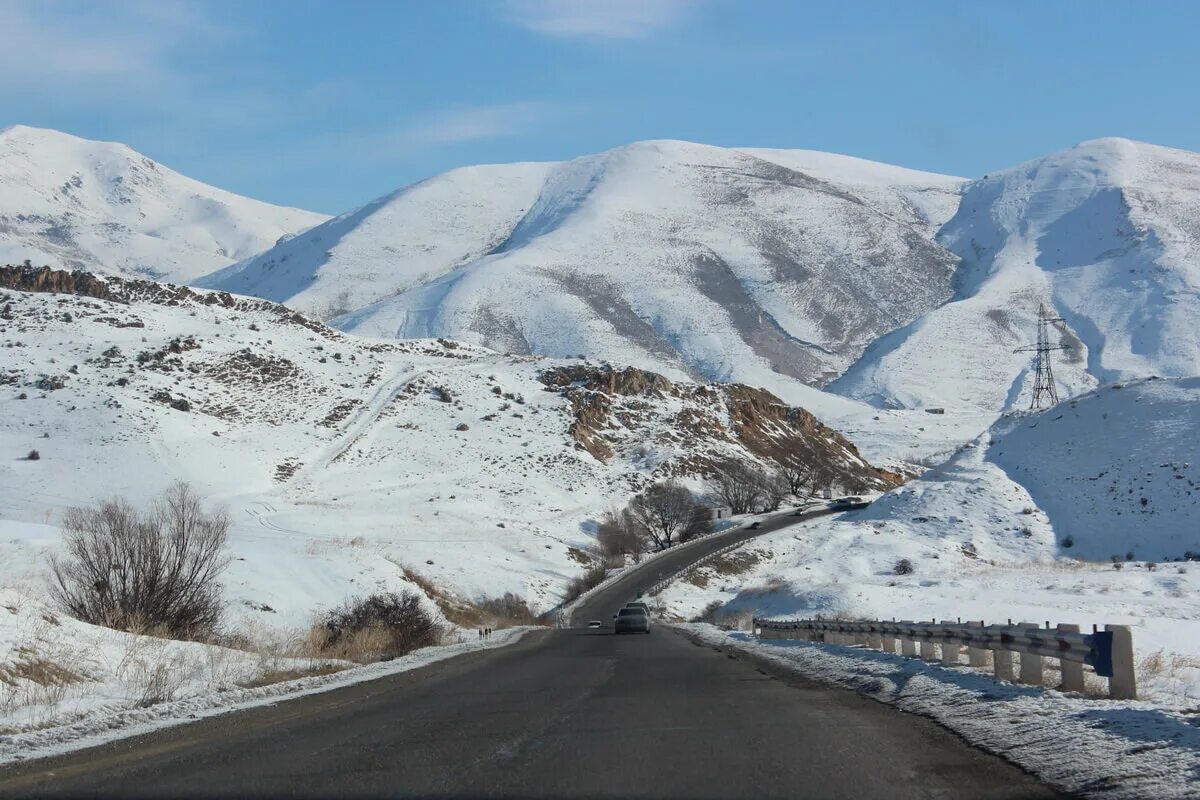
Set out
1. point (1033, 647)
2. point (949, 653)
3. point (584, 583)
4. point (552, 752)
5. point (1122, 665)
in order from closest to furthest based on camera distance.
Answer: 1. point (552, 752)
2. point (1122, 665)
3. point (1033, 647)
4. point (949, 653)
5. point (584, 583)

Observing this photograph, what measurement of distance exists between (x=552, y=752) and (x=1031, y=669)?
21.9 ft

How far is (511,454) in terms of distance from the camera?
10331cm

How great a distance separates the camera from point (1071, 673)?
12.8m

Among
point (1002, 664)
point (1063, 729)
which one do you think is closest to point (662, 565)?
point (1002, 664)

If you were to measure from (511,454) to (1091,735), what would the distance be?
9451 cm

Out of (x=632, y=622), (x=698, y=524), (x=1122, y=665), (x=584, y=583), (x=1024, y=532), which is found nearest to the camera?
(x=1122, y=665)

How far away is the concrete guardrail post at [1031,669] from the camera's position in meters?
13.8

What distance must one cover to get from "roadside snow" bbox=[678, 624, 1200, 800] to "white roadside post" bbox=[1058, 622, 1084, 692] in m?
0.26

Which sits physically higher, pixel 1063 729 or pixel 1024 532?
pixel 1063 729

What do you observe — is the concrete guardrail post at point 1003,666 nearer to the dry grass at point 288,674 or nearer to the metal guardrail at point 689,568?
the dry grass at point 288,674

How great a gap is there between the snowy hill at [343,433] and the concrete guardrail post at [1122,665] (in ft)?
116

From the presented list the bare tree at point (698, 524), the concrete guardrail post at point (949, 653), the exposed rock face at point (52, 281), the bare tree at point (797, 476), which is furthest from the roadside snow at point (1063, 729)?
the exposed rock face at point (52, 281)

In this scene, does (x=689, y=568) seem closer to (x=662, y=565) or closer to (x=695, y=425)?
(x=662, y=565)

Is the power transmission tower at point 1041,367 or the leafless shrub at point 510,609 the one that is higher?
the power transmission tower at point 1041,367
